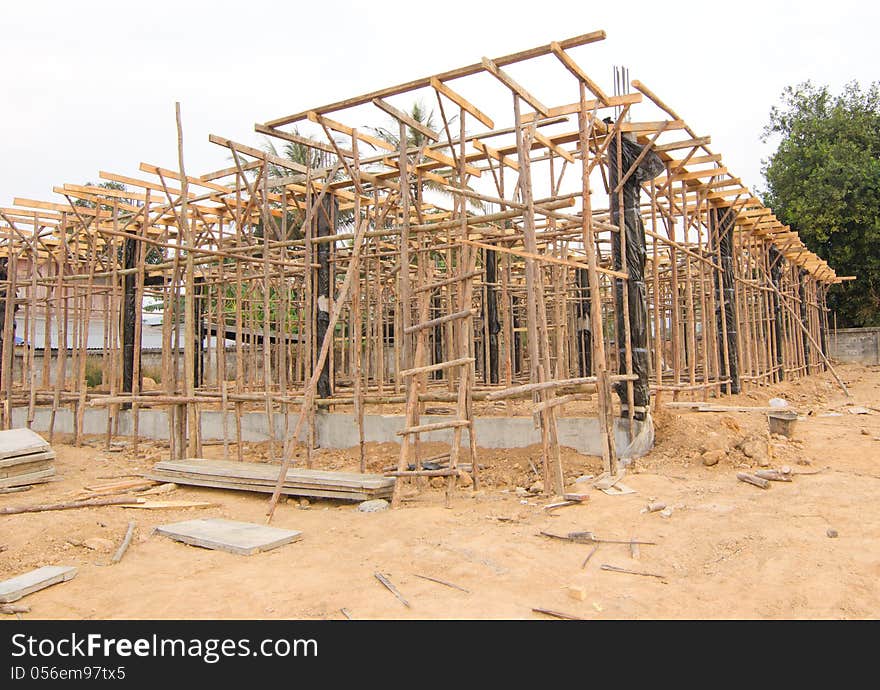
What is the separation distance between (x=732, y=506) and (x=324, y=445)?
7773 mm

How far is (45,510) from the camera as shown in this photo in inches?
293

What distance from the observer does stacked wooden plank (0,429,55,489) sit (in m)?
9.18

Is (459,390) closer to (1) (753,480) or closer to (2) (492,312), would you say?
(1) (753,480)

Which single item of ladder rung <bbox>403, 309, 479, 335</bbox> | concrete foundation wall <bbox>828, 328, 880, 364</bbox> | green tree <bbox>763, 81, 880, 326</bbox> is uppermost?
green tree <bbox>763, 81, 880, 326</bbox>

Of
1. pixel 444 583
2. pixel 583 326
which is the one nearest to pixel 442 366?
pixel 444 583

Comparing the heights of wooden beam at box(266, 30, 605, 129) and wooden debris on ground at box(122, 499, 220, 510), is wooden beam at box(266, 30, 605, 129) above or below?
above

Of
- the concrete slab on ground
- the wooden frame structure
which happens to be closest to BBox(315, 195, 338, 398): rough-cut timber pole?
the wooden frame structure

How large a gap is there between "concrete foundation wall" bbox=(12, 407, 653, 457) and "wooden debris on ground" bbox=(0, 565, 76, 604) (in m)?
6.62

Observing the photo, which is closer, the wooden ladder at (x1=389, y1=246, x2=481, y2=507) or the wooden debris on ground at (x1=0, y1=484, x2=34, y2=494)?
the wooden ladder at (x1=389, y1=246, x2=481, y2=507)

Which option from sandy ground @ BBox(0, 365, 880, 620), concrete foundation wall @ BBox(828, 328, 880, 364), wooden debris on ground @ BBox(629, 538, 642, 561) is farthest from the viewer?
concrete foundation wall @ BBox(828, 328, 880, 364)

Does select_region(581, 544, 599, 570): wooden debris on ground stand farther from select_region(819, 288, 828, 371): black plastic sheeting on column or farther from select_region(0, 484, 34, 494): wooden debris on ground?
select_region(819, 288, 828, 371): black plastic sheeting on column

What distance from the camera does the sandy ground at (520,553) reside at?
4.31 m
